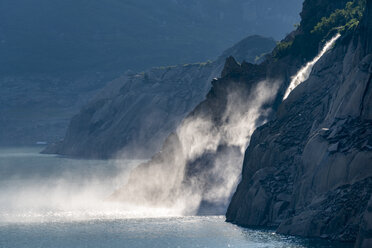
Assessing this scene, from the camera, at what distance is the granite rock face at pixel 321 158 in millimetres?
83000

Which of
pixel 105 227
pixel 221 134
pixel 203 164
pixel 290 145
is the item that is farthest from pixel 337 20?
pixel 105 227

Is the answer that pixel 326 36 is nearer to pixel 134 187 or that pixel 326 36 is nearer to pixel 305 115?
pixel 305 115

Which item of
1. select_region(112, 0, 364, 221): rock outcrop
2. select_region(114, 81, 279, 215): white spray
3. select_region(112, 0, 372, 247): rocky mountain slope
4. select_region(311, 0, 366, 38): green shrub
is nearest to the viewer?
select_region(112, 0, 372, 247): rocky mountain slope

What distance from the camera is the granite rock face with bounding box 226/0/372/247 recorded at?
83.0m

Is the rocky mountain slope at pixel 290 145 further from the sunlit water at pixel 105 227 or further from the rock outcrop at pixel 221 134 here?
the sunlit water at pixel 105 227

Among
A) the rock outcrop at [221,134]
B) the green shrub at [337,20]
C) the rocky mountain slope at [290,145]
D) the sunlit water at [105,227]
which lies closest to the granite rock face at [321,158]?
the rocky mountain slope at [290,145]

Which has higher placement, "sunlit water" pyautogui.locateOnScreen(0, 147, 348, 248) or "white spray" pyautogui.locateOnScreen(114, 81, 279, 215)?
"white spray" pyautogui.locateOnScreen(114, 81, 279, 215)

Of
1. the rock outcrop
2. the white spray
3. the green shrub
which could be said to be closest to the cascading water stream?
the rock outcrop

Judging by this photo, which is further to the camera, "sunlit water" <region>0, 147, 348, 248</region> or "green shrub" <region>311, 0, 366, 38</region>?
"green shrub" <region>311, 0, 366, 38</region>

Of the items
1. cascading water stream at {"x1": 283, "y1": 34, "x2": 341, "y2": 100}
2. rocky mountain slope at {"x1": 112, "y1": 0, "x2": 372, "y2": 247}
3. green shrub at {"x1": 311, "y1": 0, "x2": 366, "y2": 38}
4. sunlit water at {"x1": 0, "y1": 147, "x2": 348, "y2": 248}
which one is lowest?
sunlit water at {"x1": 0, "y1": 147, "x2": 348, "y2": 248}

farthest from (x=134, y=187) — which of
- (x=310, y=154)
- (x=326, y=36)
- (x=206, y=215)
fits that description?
(x=310, y=154)

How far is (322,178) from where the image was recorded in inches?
3452

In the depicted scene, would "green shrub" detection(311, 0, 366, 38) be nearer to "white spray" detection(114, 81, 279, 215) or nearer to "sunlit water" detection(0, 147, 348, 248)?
"white spray" detection(114, 81, 279, 215)

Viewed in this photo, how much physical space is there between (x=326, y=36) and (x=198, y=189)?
2913 centimetres
